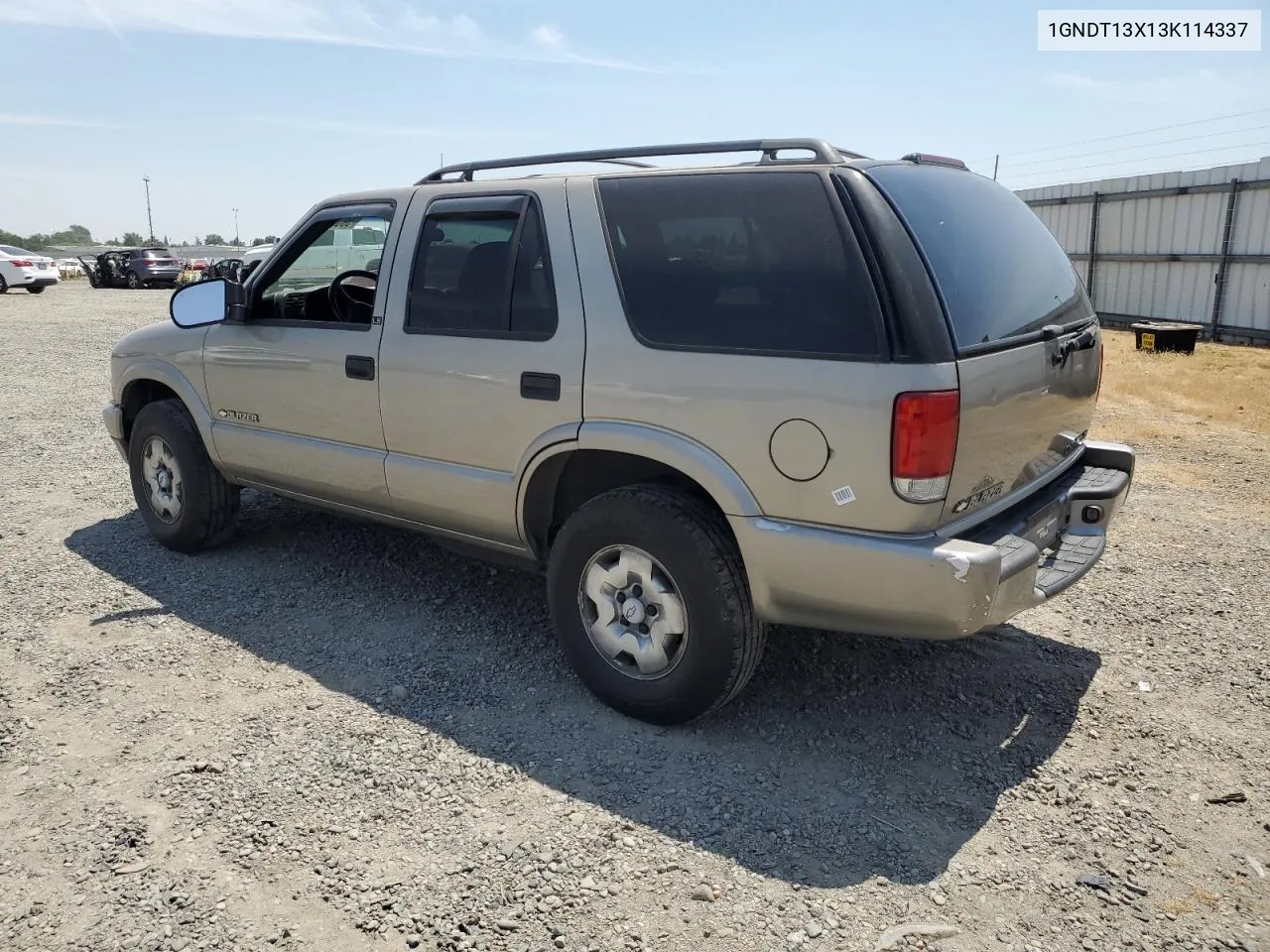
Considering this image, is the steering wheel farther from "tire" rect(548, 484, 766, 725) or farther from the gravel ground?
"tire" rect(548, 484, 766, 725)

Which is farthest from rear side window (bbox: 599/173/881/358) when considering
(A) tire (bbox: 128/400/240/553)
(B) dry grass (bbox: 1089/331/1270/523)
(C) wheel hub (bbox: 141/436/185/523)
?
(B) dry grass (bbox: 1089/331/1270/523)

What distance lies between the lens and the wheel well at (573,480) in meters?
3.57

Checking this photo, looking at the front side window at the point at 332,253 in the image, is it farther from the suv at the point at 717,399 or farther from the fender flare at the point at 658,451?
the fender flare at the point at 658,451

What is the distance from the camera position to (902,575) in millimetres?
2877

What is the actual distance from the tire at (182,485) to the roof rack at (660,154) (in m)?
2.03

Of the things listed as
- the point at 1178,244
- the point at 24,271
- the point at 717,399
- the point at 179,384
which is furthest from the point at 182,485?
the point at 24,271

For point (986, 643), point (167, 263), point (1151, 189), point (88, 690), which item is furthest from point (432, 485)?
point (167, 263)

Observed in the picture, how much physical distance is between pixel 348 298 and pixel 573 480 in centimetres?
167

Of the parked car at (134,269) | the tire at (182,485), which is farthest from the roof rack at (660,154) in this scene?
the parked car at (134,269)

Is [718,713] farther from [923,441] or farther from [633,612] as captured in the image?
[923,441]

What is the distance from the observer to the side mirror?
15.7ft

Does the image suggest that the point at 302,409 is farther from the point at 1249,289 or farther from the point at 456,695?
the point at 1249,289

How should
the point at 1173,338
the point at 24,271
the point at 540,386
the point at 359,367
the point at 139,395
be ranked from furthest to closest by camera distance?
the point at 24,271 → the point at 1173,338 → the point at 139,395 → the point at 359,367 → the point at 540,386

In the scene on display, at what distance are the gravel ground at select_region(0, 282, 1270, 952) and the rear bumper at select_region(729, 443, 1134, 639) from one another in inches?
23.3
